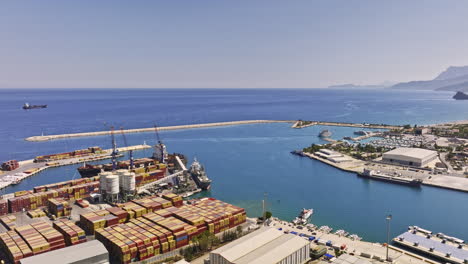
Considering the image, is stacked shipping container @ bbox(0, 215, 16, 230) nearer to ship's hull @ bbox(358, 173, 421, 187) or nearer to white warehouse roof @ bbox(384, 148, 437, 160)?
ship's hull @ bbox(358, 173, 421, 187)

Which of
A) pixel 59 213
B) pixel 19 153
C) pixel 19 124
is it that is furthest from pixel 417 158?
pixel 19 124

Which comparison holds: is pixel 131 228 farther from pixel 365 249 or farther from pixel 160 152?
pixel 160 152

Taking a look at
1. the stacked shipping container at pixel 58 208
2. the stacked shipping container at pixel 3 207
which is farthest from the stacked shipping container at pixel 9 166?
the stacked shipping container at pixel 58 208

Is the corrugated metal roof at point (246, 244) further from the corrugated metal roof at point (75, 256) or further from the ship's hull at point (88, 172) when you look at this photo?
the ship's hull at point (88, 172)

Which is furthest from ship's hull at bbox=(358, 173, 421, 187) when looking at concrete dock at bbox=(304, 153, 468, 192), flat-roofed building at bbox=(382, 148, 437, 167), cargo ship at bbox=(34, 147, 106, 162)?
cargo ship at bbox=(34, 147, 106, 162)

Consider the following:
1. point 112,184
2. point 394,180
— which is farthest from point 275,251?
point 394,180

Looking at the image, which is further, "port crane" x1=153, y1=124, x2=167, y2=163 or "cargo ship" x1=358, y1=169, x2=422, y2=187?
"port crane" x1=153, y1=124, x2=167, y2=163

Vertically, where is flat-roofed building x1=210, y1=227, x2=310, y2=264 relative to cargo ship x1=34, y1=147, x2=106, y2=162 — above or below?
above
